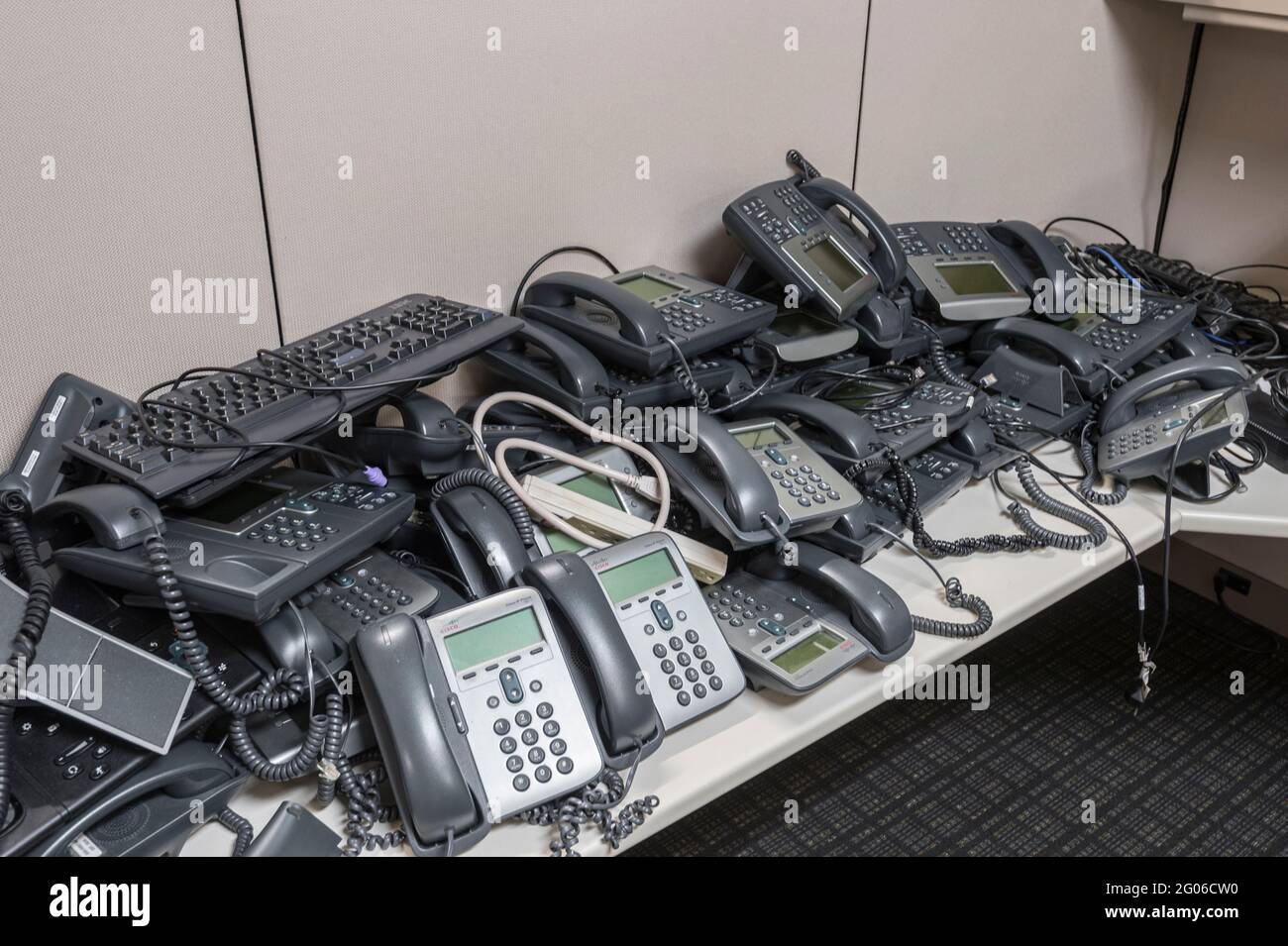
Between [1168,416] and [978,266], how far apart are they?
1.28ft

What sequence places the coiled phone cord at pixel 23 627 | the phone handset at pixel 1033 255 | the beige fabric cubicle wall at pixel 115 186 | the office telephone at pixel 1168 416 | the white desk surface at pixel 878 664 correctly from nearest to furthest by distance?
the coiled phone cord at pixel 23 627 < the white desk surface at pixel 878 664 < the beige fabric cubicle wall at pixel 115 186 < the office telephone at pixel 1168 416 < the phone handset at pixel 1033 255

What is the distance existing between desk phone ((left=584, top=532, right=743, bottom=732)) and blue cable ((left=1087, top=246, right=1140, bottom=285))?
1.20 metres

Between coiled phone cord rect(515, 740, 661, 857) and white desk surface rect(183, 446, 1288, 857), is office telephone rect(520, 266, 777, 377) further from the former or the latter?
coiled phone cord rect(515, 740, 661, 857)

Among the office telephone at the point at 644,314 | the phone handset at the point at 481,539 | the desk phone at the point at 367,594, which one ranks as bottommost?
the desk phone at the point at 367,594

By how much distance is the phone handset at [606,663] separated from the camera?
3.07ft

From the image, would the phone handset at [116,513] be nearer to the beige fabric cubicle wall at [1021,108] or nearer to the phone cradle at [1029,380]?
the phone cradle at [1029,380]

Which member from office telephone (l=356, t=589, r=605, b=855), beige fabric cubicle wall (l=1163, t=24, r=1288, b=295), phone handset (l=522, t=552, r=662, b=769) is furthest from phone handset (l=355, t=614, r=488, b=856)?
beige fabric cubicle wall (l=1163, t=24, r=1288, b=295)

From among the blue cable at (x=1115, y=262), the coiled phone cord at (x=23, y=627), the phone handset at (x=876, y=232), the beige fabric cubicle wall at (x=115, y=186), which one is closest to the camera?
the coiled phone cord at (x=23, y=627)

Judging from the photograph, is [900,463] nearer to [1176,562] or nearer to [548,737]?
[548,737]

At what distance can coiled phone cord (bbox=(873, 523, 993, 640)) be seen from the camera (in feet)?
3.81

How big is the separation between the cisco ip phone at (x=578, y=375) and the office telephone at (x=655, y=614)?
0.80ft

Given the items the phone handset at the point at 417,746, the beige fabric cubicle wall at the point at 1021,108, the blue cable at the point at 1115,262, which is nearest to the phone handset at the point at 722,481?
the phone handset at the point at 417,746

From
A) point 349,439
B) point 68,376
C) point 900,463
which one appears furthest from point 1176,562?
point 68,376
